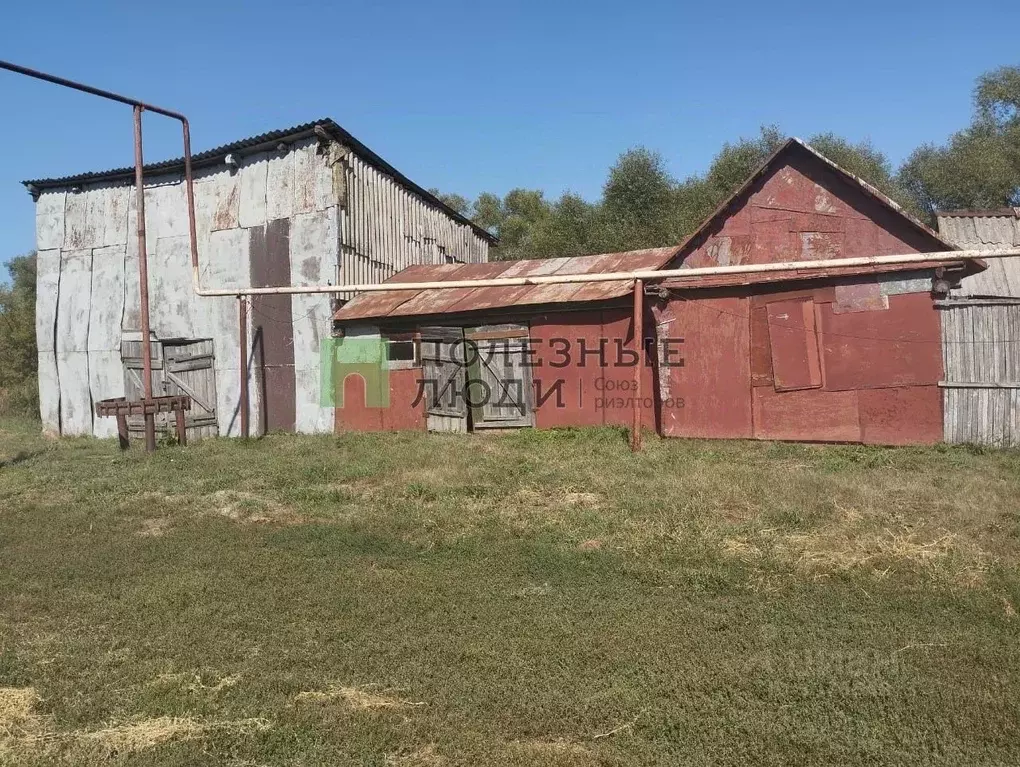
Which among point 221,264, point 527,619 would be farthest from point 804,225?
point 221,264

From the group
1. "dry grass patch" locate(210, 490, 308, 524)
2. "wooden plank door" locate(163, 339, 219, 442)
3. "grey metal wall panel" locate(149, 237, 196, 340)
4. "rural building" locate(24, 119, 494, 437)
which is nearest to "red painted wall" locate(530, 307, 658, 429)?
"rural building" locate(24, 119, 494, 437)

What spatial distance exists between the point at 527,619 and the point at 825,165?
29.0ft

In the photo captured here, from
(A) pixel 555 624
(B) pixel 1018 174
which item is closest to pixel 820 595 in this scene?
(A) pixel 555 624

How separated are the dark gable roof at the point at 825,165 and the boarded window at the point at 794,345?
62.2 inches

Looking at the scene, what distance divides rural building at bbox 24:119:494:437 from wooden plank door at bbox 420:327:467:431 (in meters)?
2.22

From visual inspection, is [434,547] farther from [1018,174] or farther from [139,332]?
[1018,174]

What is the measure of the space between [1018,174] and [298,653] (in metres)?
29.3

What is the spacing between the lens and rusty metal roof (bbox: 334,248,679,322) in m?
12.6

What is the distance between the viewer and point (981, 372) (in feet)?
34.1

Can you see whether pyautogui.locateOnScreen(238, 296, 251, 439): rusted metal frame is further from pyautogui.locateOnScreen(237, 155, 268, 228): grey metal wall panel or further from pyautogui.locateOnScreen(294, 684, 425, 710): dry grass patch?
pyautogui.locateOnScreen(294, 684, 425, 710): dry grass patch

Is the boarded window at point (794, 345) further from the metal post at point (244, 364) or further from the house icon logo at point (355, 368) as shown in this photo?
the metal post at point (244, 364)

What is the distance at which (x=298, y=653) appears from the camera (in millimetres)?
4391

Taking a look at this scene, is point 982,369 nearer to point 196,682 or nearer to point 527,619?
point 527,619

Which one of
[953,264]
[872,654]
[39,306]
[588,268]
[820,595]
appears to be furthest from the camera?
[39,306]
